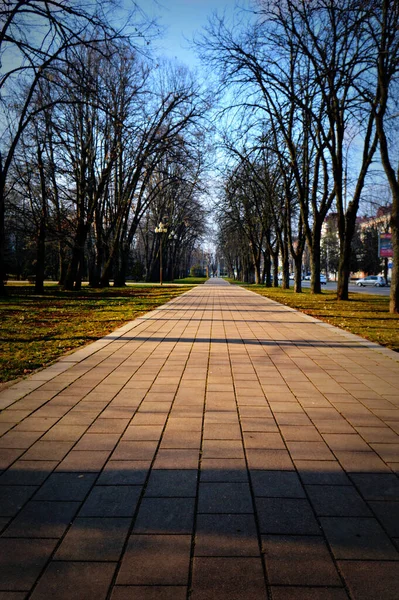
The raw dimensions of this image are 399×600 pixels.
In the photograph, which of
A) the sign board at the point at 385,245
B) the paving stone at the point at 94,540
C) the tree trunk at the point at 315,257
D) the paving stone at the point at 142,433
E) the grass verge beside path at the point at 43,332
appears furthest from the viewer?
the sign board at the point at 385,245

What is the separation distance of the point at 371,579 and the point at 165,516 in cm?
109

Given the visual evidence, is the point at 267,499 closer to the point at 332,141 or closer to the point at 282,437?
the point at 282,437

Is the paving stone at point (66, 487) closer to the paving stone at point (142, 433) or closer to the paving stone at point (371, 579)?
the paving stone at point (142, 433)

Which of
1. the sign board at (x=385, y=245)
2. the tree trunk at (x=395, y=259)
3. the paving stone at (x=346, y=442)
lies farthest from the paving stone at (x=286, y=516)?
the sign board at (x=385, y=245)

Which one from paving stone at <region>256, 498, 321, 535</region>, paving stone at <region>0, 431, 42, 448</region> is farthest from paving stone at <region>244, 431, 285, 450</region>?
paving stone at <region>0, 431, 42, 448</region>

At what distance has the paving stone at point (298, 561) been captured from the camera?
200 cm

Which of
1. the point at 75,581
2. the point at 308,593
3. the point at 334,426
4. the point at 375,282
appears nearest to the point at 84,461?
the point at 75,581

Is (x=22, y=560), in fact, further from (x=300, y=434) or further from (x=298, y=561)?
(x=300, y=434)

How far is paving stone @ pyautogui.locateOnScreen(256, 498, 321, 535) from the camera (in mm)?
2371

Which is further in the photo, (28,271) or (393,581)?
(28,271)

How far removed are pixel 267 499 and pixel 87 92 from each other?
840 cm

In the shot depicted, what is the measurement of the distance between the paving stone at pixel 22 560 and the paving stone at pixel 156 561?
1.27 feet

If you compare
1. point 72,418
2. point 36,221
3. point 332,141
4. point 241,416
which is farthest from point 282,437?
point 36,221

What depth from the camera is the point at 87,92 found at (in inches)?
342
